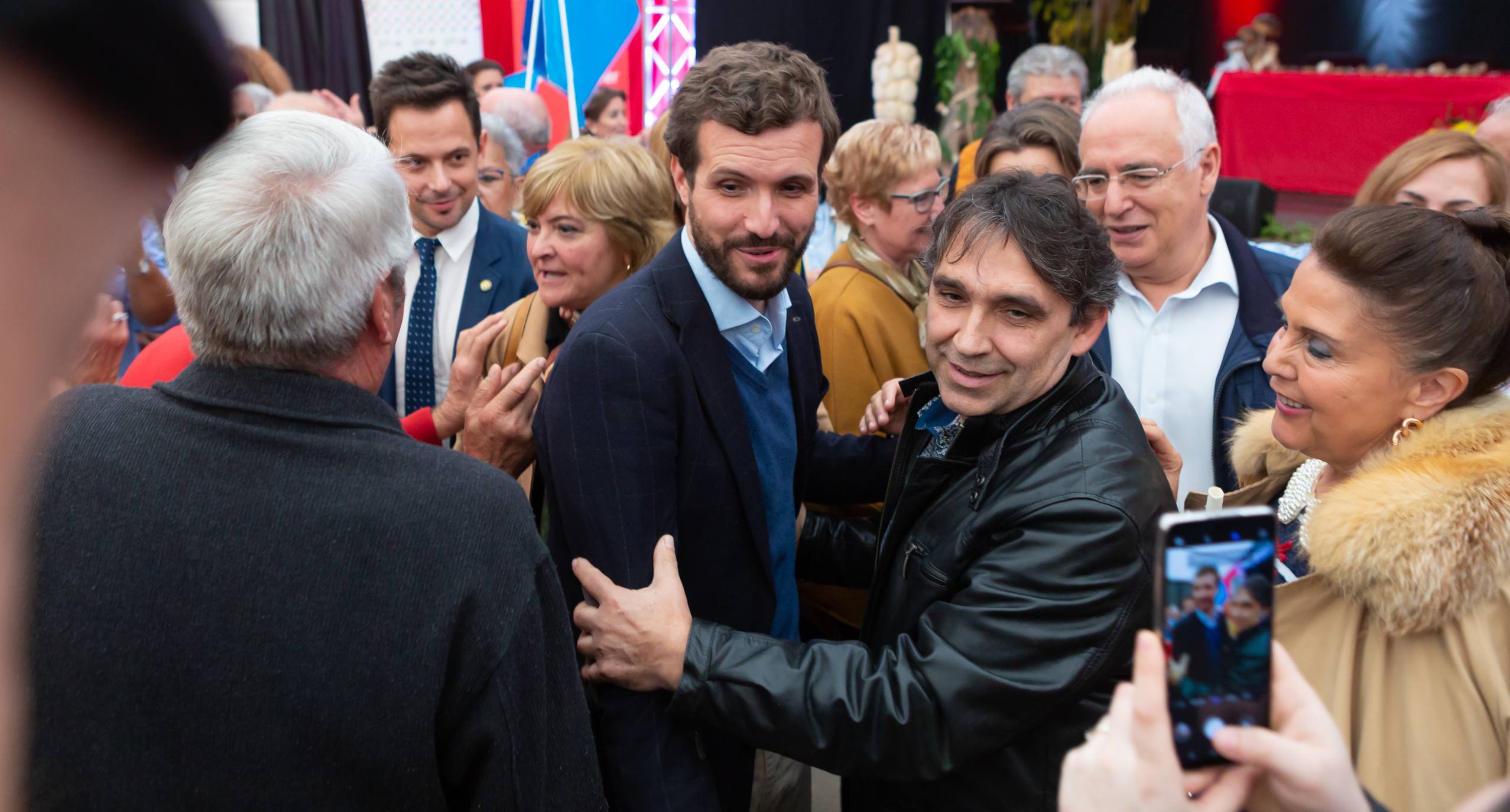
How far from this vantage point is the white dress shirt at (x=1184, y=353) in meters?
2.55

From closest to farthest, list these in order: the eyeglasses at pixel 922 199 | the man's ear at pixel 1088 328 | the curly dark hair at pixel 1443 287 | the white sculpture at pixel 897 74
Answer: the curly dark hair at pixel 1443 287
the man's ear at pixel 1088 328
the eyeglasses at pixel 922 199
the white sculpture at pixel 897 74

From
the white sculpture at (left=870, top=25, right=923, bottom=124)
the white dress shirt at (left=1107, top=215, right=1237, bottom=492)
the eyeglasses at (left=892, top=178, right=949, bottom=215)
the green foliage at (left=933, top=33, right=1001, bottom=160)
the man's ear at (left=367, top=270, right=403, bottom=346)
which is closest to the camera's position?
the man's ear at (left=367, top=270, right=403, bottom=346)

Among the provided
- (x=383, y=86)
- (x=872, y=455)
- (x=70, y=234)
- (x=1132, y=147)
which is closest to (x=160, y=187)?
(x=70, y=234)

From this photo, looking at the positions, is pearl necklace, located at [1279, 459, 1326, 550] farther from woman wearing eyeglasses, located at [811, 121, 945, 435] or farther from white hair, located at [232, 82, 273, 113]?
white hair, located at [232, 82, 273, 113]

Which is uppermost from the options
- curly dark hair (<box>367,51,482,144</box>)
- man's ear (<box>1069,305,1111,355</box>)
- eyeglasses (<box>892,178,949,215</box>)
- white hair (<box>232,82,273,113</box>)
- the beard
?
curly dark hair (<box>367,51,482,144</box>)

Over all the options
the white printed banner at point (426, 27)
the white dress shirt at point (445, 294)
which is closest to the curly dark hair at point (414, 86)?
the white dress shirt at point (445, 294)

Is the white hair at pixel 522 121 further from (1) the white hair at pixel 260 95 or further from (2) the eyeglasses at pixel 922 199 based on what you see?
(2) the eyeglasses at pixel 922 199

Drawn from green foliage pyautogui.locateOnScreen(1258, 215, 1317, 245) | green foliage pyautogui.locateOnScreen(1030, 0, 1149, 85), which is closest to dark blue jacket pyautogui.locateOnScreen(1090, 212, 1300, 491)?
green foliage pyautogui.locateOnScreen(1258, 215, 1317, 245)

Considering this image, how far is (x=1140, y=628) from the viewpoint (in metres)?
1.55

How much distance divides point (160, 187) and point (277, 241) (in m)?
0.79

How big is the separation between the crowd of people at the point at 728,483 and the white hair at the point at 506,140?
2203 mm

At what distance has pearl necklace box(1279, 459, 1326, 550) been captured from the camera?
A: 1.91 metres

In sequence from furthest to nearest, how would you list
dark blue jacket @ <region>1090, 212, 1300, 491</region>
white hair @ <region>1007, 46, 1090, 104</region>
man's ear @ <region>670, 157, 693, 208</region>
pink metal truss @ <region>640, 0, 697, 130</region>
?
pink metal truss @ <region>640, 0, 697, 130</region> → white hair @ <region>1007, 46, 1090, 104</region> → dark blue jacket @ <region>1090, 212, 1300, 491</region> → man's ear @ <region>670, 157, 693, 208</region>

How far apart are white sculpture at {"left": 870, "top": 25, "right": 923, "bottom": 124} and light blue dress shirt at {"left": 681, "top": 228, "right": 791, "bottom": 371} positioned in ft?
18.9
